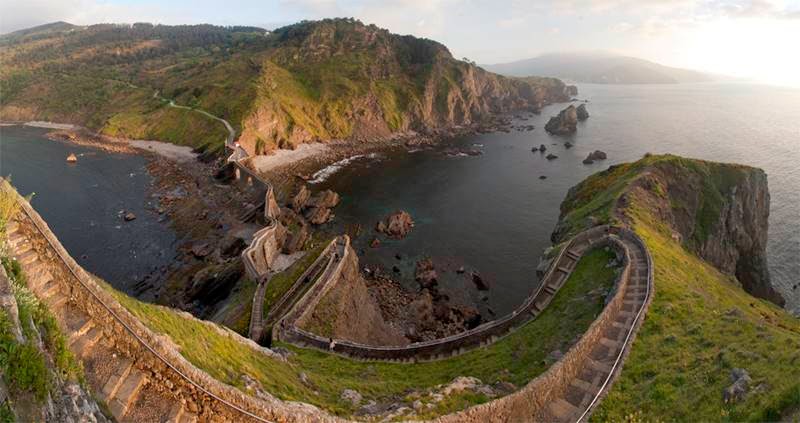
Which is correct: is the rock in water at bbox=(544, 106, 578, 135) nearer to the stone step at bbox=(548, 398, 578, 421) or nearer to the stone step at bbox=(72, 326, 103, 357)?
the stone step at bbox=(548, 398, 578, 421)

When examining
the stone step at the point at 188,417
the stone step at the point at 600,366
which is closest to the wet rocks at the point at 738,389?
the stone step at the point at 600,366

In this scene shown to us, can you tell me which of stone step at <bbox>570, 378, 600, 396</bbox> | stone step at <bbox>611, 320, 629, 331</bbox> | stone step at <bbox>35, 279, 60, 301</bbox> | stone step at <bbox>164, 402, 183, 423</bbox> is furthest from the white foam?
stone step at <bbox>164, 402, 183, 423</bbox>

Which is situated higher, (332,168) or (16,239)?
(16,239)

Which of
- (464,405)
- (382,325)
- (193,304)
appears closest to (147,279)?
(193,304)

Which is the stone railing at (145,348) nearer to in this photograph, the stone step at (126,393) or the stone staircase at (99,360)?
the stone staircase at (99,360)

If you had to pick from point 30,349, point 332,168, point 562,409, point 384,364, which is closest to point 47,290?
point 30,349

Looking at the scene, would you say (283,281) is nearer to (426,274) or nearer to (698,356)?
(426,274)

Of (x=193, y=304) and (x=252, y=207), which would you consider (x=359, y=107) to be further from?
(x=193, y=304)
